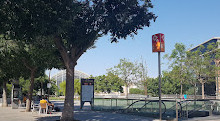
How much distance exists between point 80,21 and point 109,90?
203ft

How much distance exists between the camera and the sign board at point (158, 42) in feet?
45.3

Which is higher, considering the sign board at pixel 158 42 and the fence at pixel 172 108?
the sign board at pixel 158 42

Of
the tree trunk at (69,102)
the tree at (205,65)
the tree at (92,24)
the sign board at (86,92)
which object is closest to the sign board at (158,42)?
the tree at (92,24)

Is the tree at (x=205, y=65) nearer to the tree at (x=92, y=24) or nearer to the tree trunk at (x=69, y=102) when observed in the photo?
the tree at (x=92, y=24)

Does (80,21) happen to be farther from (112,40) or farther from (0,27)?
(0,27)

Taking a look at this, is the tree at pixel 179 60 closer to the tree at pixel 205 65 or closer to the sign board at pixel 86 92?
the tree at pixel 205 65

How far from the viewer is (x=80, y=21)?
45.3ft

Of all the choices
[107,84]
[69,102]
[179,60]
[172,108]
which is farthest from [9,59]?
[107,84]

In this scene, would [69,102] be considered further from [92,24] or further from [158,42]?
[158,42]

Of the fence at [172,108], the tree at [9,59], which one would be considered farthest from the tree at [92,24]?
the fence at [172,108]

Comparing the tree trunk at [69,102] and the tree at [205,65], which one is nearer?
the tree trunk at [69,102]

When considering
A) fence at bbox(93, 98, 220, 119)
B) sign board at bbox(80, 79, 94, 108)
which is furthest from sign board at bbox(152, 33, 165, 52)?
sign board at bbox(80, 79, 94, 108)

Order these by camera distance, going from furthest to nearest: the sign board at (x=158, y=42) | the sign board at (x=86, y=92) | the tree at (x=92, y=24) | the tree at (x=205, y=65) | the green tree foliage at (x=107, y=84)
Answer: the green tree foliage at (x=107, y=84)
the tree at (x=205, y=65)
the sign board at (x=86, y=92)
the sign board at (x=158, y=42)
the tree at (x=92, y=24)

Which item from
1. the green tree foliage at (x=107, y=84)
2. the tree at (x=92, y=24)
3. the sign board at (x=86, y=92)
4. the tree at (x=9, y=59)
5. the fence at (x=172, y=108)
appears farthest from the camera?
the green tree foliage at (x=107, y=84)
